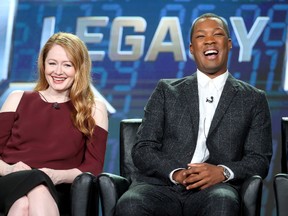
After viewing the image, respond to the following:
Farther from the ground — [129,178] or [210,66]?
[210,66]

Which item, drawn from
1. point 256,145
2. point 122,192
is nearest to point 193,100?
point 256,145

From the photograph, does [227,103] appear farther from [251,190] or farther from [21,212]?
[21,212]

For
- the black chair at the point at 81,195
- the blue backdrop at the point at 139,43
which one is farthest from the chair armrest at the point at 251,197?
the blue backdrop at the point at 139,43

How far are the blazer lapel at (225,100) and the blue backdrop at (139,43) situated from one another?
61.7 inches

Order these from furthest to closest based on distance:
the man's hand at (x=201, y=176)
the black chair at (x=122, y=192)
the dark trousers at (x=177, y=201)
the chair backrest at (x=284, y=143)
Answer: the chair backrest at (x=284, y=143)
the man's hand at (x=201, y=176)
the black chair at (x=122, y=192)
the dark trousers at (x=177, y=201)

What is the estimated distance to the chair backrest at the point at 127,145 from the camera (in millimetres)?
4398

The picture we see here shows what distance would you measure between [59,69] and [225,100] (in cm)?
92

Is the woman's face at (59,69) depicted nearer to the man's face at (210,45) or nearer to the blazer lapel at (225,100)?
the man's face at (210,45)

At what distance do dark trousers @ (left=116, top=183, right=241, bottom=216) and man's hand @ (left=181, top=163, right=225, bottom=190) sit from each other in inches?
1.6

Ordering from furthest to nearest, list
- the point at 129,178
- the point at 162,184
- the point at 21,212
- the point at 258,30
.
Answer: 1. the point at 258,30
2. the point at 129,178
3. the point at 162,184
4. the point at 21,212

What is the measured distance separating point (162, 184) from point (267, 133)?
0.63 m

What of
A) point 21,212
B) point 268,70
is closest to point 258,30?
point 268,70

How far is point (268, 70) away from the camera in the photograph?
18.8ft

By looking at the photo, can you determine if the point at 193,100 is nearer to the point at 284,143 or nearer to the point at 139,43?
the point at 284,143
